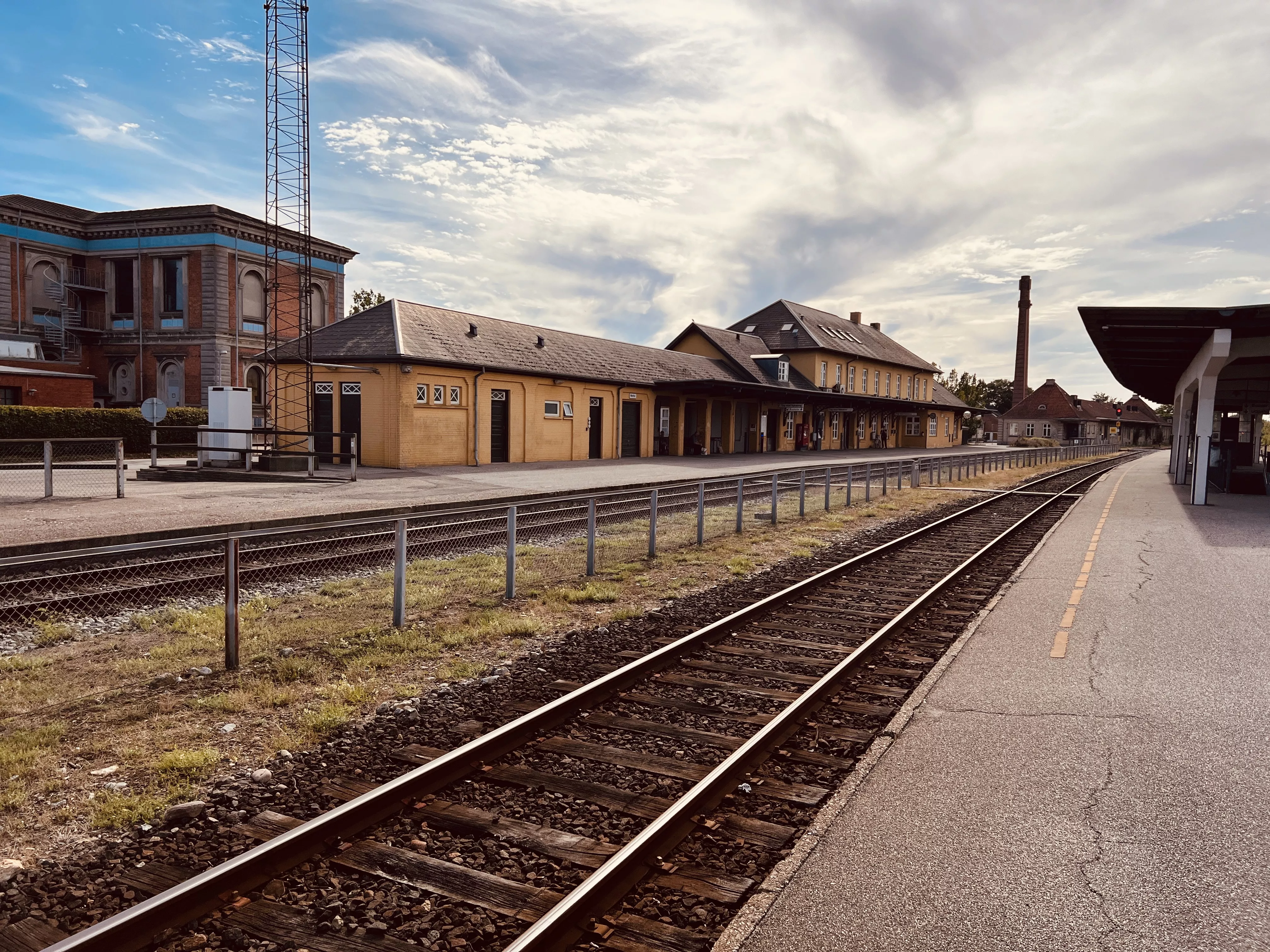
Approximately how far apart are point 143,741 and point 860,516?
15832 millimetres

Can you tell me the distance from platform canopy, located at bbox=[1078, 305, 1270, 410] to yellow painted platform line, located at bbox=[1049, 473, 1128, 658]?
6027mm

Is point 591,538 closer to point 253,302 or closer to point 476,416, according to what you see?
point 476,416

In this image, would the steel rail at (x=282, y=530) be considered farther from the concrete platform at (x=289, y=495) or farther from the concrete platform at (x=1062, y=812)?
the concrete platform at (x=1062, y=812)

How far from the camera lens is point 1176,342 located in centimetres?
2456

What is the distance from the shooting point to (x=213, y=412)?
25.5 meters

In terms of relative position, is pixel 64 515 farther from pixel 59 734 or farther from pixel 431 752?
pixel 431 752

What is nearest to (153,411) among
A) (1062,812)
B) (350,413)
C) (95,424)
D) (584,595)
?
(350,413)

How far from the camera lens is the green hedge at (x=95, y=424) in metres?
27.4

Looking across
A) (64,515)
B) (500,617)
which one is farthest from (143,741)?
(64,515)

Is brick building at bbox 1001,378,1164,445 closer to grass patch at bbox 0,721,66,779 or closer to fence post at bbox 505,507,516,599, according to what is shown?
fence post at bbox 505,507,516,599

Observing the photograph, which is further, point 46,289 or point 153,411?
point 46,289

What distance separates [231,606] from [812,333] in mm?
52417

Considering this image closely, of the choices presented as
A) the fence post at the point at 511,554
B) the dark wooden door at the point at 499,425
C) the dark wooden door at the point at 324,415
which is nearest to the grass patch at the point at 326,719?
the fence post at the point at 511,554

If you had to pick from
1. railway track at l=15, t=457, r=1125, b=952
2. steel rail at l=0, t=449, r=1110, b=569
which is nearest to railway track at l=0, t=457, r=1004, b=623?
steel rail at l=0, t=449, r=1110, b=569
